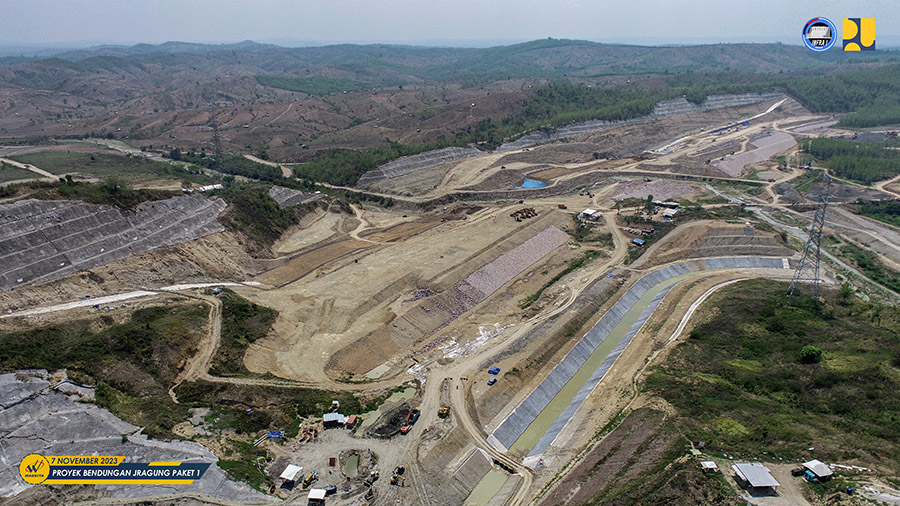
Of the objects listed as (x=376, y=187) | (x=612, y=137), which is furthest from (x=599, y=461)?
(x=612, y=137)

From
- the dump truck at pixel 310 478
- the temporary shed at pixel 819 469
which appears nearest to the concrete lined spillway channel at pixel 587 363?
the dump truck at pixel 310 478

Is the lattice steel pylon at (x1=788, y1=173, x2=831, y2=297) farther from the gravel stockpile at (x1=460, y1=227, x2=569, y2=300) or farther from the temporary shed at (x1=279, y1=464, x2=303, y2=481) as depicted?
the temporary shed at (x1=279, y1=464, x2=303, y2=481)

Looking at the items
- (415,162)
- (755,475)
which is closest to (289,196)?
(415,162)

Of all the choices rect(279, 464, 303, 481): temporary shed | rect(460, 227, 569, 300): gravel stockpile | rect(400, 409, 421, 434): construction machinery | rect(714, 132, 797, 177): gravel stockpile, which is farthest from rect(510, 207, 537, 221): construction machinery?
rect(279, 464, 303, 481): temporary shed

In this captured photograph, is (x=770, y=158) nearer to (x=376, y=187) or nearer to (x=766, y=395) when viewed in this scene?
(x=376, y=187)

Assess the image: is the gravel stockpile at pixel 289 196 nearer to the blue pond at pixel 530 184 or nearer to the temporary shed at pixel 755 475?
the blue pond at pixel 530 184

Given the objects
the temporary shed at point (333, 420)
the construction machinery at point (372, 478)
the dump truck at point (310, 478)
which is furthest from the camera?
the temporary shed at point (333, 420)
